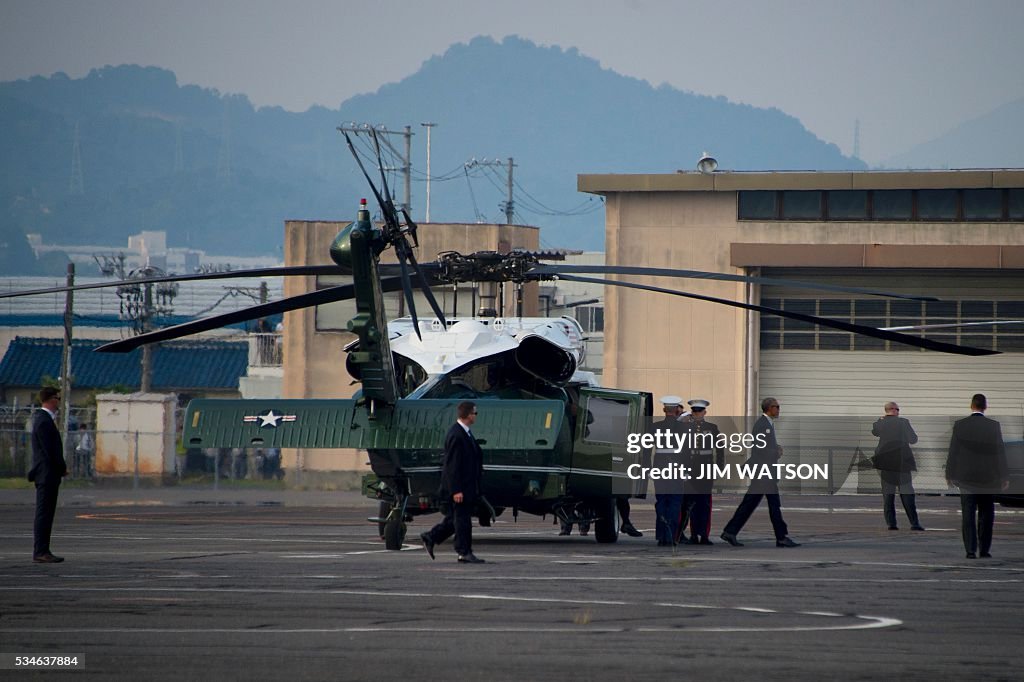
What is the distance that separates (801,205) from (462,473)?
83.0ft

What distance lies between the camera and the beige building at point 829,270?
3819 cm

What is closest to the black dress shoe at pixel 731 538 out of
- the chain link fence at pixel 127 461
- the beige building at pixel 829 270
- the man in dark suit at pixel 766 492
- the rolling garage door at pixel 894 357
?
the man in dark suit at pixel 766 492

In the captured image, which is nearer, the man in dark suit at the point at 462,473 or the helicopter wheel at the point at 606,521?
the man in dark suit at the point at 462,473

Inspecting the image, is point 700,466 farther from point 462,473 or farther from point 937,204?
point 937,204

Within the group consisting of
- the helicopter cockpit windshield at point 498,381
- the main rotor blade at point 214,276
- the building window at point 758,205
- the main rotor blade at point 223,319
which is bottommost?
the helicopter cockpit windshield at point 498,381

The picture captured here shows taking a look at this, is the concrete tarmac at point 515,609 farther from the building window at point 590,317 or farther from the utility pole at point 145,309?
the building window at point 590,317

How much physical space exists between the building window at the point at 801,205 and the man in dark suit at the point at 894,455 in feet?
51.6

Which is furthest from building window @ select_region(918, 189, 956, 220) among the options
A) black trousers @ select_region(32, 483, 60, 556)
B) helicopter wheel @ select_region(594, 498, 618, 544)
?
black trousers @ select_region(32, 483, 60, 556)

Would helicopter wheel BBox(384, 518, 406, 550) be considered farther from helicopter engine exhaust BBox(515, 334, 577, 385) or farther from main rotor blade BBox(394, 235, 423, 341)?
main rotor blade BBox(394, 235, 423, 341)

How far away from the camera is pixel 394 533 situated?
17.7 m

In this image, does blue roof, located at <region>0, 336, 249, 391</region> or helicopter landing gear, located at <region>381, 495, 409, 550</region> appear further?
blue roof, located at <region>0, 336, 249, 391</region>

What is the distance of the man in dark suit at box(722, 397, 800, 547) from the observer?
60.6 feet

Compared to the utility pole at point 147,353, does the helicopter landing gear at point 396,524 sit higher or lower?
lower

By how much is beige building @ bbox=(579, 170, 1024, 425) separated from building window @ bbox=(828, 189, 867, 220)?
37 millimetres
